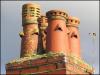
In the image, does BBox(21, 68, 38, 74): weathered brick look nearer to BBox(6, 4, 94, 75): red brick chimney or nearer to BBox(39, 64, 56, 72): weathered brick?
BBox(6, 4, 94, 75): red brick chimney

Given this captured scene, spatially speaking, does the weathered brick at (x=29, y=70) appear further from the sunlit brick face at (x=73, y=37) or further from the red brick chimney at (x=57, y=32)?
the sunlit brick face at (x=73, y=37)

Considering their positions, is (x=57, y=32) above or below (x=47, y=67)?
above

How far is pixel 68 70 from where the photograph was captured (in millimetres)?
13969

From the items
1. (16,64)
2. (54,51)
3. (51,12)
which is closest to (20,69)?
(16,64)

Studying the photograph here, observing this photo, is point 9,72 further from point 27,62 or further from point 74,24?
point 74,24

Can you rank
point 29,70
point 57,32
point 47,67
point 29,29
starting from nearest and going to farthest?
1. point 47,67
2. point 29,70
3. point 57,32
4. point 29,29

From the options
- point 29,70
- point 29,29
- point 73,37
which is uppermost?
point 29,29

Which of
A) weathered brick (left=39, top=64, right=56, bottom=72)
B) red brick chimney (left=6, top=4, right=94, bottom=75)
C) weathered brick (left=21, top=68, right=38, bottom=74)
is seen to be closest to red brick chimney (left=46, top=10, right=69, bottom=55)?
red brick chimney (left=6, top=4, right=94, bottom=75)

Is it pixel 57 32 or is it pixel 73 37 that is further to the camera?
pixel 73 37

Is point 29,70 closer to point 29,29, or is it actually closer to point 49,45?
point 49,45

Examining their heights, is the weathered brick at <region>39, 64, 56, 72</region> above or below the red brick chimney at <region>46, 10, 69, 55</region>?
below

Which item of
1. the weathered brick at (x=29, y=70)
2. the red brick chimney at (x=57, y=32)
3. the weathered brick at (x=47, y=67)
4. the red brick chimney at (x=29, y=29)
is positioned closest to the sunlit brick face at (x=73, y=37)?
the red brick chimney at (x=57, y=32)

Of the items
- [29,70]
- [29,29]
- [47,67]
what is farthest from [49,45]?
[29,29]

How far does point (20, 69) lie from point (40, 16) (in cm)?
287
